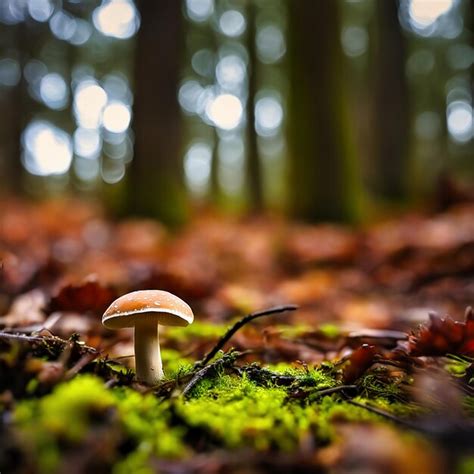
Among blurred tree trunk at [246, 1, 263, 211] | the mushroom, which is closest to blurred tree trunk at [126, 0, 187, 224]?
the mushroom

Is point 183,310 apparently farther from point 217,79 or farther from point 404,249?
point 217,79

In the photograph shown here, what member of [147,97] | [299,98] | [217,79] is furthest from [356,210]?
[217,79]

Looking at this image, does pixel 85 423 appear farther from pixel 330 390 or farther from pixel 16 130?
pixel 16 130

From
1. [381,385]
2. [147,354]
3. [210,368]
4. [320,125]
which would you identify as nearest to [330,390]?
[381,385]

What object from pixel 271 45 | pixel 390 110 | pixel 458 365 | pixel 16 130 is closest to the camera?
pixel 458 365

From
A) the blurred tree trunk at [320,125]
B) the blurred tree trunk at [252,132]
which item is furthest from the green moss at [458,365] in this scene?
the blurred tree trunk at [252,132]

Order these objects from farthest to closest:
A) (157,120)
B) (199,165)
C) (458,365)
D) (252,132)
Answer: (199,165) < (252,132) < (157,120) < (458,365)
